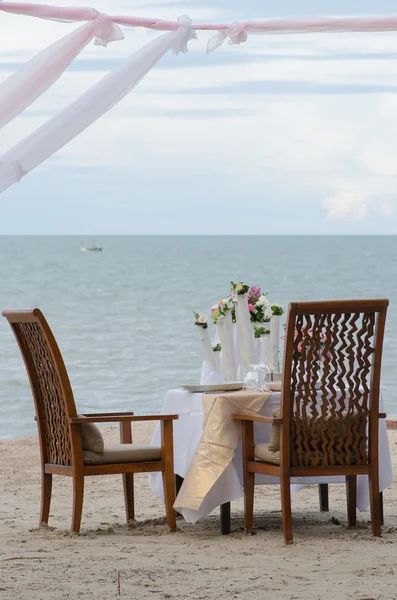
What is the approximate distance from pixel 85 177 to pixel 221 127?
23.7 feet

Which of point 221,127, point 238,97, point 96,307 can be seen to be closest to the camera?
point 96,307

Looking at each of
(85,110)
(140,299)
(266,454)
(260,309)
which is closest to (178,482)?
(266,454)

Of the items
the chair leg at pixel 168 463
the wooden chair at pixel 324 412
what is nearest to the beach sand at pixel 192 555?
the chair leg at pixel 168 463

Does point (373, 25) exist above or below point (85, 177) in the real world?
below

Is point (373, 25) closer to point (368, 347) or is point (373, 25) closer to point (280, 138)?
point (368, 347)

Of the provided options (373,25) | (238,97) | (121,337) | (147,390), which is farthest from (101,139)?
(373,25)

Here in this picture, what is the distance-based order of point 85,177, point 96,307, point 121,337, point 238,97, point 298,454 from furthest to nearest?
point 238,97
point 85,177
point 96,307
point 121,337
point 298,454

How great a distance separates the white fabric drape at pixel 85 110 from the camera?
4.21 meters

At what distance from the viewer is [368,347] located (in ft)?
15.3

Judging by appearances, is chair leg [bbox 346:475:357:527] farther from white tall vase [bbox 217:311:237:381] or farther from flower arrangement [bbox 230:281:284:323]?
flower arrangement [bbox 230:281:284:323]

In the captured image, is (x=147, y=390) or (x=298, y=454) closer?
(x=298, y=454)

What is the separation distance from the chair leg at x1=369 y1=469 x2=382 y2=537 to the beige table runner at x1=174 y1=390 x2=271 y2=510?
0.56m

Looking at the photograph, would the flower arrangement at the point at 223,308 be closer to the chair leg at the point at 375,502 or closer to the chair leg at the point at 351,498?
the chair leg at the point at 351,498

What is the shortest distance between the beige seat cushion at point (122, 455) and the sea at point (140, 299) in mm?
5689
